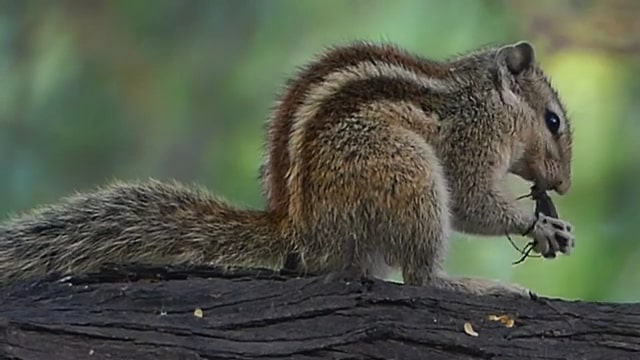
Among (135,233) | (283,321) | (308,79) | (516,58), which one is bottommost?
(283,321)

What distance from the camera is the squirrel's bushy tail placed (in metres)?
1.58

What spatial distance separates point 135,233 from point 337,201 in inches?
11.5

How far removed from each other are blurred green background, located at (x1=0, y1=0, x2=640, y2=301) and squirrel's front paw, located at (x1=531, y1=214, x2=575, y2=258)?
612 millimetres

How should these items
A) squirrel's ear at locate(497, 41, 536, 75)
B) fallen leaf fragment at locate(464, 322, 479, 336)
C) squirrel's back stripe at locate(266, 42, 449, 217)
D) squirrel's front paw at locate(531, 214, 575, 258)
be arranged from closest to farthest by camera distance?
fallen leaf fragment at locate(464, 322, 479, 336) < squirrel's back stripe at locate(266, 42, 449, 217) < squirrel's front paw at locate(531, 214, 575, 258) < squirrel's ear at locate(497, 41, 536, 75)

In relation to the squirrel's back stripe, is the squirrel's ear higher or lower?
higher

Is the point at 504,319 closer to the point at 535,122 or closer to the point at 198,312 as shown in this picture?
the point at 198,312

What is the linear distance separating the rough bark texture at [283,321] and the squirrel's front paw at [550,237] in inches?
11.9

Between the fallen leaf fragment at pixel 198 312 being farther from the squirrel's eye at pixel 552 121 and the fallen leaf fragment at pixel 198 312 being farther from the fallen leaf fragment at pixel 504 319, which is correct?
the squirrel's eye at pixel 552 121

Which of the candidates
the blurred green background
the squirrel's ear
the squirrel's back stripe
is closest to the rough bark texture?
the squirrel's back stripe

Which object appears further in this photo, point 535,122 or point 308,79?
point 535,122

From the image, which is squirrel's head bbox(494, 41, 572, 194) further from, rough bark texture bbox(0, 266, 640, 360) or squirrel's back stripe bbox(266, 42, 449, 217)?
rough bark texture bbox(0, 266, 640, 360)

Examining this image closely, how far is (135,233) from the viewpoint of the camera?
→ 1606 mm

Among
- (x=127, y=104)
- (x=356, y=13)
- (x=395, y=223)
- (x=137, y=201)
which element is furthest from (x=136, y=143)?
(x=395, y=223)

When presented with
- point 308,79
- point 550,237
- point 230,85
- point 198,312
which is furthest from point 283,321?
point 230,85
